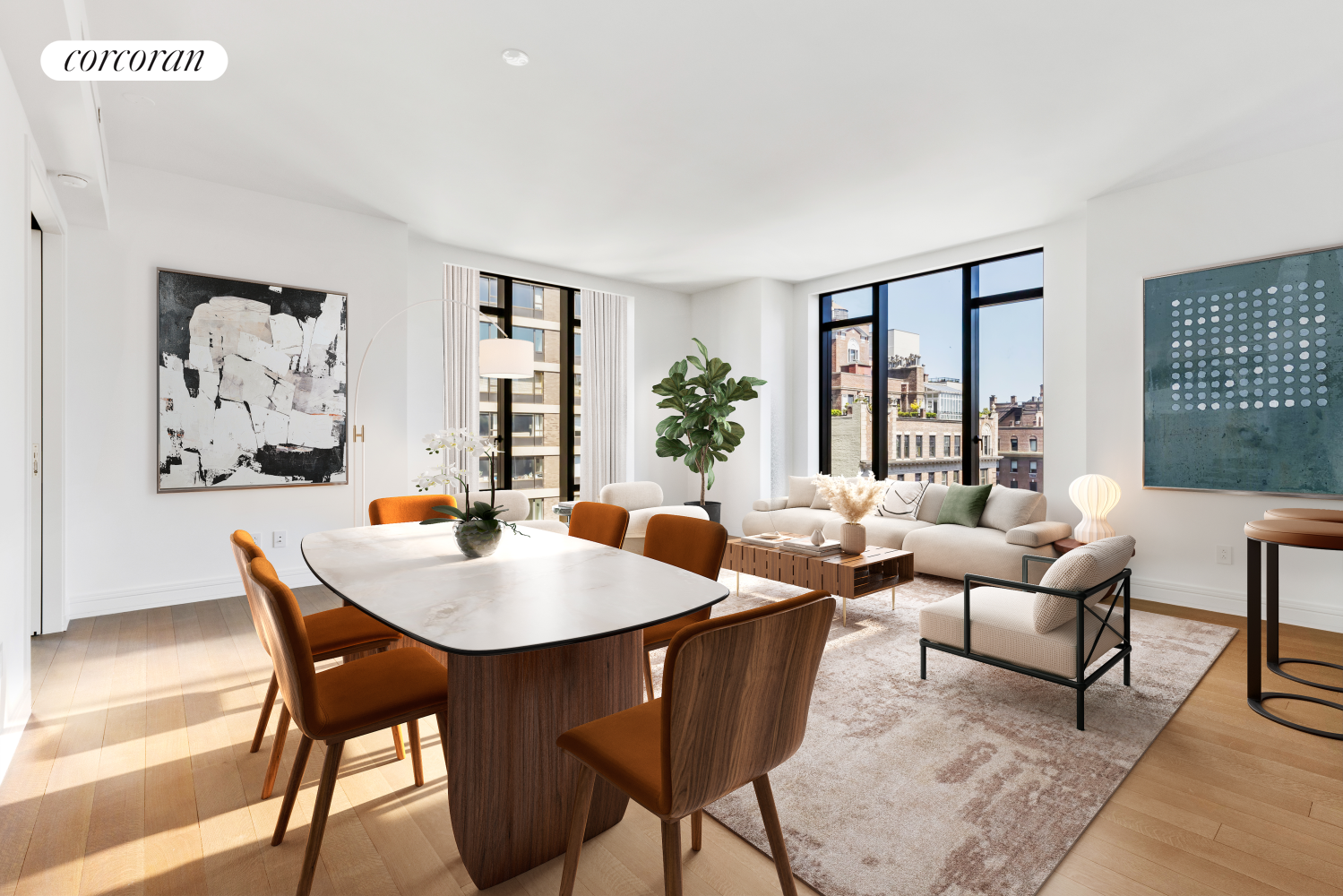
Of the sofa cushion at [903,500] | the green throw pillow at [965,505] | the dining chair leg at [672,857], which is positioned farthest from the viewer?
the sofa cushion at [903,500]

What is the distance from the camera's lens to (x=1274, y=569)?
2.60 metres

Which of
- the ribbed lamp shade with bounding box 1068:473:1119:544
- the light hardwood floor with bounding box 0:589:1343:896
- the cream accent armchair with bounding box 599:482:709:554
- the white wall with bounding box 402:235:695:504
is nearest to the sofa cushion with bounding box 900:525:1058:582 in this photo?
the ribbed lamp shade with bounding box 1068:473:1119:544

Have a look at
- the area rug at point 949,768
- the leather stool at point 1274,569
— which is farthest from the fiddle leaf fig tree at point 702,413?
the leather stool at point 1274,569

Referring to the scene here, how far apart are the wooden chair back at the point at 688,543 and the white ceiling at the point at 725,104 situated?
2.08 m

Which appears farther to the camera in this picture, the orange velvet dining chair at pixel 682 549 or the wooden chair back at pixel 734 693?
the orange velvet dining chair at pixel 682 549

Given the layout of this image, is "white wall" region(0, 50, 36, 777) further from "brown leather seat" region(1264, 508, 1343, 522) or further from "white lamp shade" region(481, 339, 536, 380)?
"brown leather seat" region(1264, 508, 1343, 522)

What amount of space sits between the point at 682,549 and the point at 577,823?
1173 mm

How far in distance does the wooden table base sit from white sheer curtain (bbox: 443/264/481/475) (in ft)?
15.0

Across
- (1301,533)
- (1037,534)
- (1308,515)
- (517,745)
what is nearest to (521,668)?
(517,745)

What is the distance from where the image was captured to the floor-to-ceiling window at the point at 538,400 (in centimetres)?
653

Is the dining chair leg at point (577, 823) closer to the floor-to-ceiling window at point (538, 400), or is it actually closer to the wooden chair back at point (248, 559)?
the wooden chair back at point (248, 559)

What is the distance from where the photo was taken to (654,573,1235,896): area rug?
68.7 inches

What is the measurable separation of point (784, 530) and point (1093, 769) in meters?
3.93

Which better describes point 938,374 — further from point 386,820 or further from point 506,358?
point 386,820
